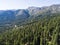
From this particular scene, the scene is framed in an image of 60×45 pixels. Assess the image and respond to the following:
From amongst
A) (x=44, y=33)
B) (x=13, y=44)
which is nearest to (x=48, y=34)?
(x=44, y=33)

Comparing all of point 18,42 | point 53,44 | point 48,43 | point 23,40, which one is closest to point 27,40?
point 23,40

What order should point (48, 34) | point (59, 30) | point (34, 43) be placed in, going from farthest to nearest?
point (48, 34)
point (59, 30)
point (34, 43)

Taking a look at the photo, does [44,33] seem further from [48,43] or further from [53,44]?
[53,44]

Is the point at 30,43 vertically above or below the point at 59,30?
below

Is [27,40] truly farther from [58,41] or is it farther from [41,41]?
[58,41]

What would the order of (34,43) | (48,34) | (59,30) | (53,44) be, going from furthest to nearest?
(48,34), (59,30), (34,43), (53,44)

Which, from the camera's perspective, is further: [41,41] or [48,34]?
[48,34]

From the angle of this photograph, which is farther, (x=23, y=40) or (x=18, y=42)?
(x=23, y=40)

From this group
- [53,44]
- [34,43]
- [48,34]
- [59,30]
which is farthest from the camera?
[48,34]
